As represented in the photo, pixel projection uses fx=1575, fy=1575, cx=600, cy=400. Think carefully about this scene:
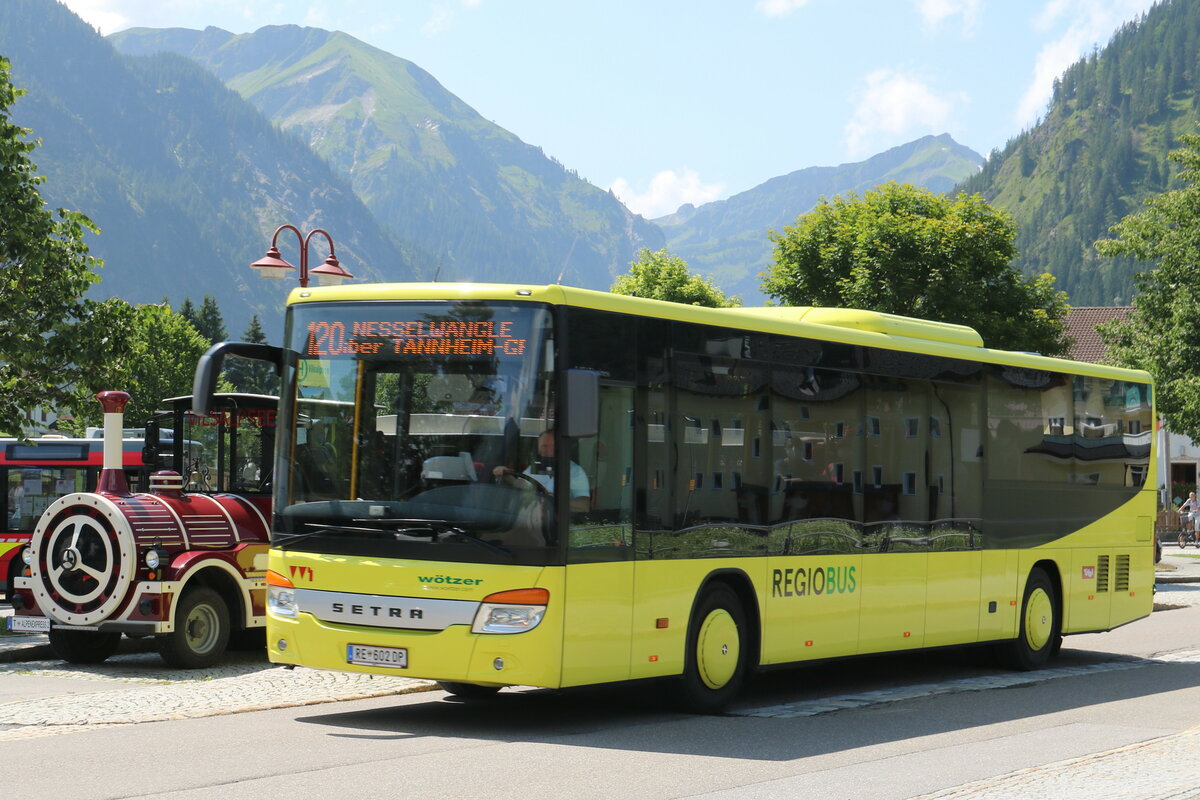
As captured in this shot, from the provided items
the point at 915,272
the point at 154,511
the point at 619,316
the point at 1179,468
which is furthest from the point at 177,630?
the point at 1179,468

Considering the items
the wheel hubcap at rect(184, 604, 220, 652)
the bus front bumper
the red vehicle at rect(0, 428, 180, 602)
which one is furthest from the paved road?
the red vehicle at rect(0, 428, 180, 602)

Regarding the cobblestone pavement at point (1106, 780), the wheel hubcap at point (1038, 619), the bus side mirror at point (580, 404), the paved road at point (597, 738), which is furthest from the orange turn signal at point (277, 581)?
the wheel hubcap at point (1038, 619)

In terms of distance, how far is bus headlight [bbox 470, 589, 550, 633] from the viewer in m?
10.1

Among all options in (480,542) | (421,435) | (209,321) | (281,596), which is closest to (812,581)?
(480,542)

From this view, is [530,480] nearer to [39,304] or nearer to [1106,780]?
[1106,780]

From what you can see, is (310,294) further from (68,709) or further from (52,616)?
(52,616)

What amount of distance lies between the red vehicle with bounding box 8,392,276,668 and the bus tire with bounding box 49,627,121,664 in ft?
0.03

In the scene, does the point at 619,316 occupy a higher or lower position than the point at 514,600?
higher

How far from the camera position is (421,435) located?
34.1 feet

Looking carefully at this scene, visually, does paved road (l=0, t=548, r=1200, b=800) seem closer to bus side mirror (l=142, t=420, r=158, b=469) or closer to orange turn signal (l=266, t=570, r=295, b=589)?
orange turn signal (l=266, t=570, r=295, b=589)

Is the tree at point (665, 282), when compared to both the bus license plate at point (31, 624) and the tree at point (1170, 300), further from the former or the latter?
the bus license plate at point (31, 624)

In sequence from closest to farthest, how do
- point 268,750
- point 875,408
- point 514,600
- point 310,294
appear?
point 268,750
point 514,600
point 310,294
point 875,408

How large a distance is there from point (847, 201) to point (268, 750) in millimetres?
32373

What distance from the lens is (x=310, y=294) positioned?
1101 cm
